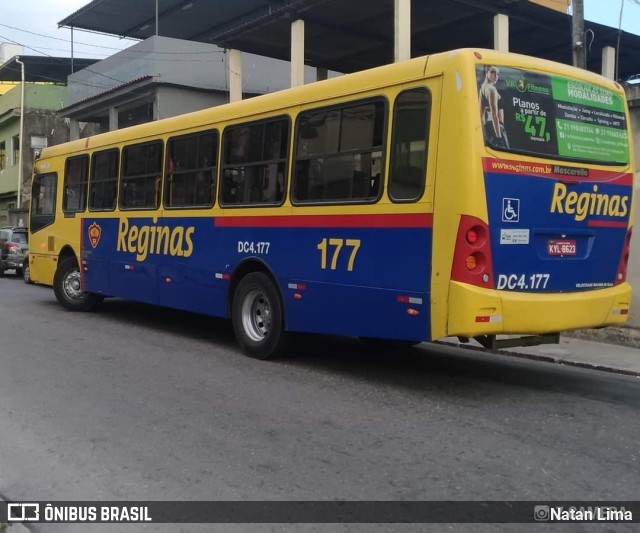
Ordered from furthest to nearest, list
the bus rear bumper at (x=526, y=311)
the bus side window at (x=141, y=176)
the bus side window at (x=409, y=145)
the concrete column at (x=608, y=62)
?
the concrete column at (x=608, y=62) < the bus side window at (x=141, y=176) < the bus side window at (x=409, y=145) < the bus rear bumper at (x=526, y=311)

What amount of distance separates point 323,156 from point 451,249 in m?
2.08

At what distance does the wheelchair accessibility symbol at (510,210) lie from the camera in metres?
6.09

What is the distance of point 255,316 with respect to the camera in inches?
335

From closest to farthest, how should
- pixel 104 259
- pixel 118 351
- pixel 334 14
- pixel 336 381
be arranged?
pixel 336 381
pixel 118 351
pixel 104 259
pixel 334 14

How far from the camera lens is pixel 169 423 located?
5738 millimetres

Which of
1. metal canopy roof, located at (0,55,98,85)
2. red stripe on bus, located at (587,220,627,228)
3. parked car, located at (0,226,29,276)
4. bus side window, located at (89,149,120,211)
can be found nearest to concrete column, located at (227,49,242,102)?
bus side window, located at (89,149,120,211)

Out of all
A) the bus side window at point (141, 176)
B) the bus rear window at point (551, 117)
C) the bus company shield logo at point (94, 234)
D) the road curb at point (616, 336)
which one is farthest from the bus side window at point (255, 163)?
the road curb at point (616, 336)

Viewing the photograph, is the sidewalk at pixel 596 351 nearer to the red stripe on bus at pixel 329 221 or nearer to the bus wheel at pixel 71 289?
the red stripe on bus at pixel 329 221

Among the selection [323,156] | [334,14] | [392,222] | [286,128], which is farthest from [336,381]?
[334,14]

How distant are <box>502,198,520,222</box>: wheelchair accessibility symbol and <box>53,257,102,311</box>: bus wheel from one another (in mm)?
8545

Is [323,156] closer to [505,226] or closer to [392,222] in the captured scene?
[392,222]

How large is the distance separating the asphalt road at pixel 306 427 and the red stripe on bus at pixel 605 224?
69.2 inches

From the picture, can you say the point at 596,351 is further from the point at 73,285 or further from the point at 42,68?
the point at 42,68

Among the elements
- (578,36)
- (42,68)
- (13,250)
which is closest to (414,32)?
(578,36)
